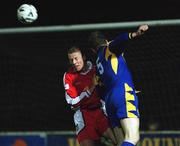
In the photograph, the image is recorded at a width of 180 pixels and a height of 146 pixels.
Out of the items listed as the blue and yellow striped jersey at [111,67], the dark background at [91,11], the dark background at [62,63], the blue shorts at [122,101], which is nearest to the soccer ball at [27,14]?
the dark background at [62,63]

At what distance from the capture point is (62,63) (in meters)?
11.2

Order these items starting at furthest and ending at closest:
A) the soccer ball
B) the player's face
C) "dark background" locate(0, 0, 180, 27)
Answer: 1. "dark background" locate(0, 0, 180, 27)
2. the soccer ball
3. the player's face

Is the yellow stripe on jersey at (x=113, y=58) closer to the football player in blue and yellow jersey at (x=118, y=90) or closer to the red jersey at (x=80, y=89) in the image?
the football player in blue and yellow jersey at (x=118, y=90)

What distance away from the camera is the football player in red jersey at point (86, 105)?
9.19 metres

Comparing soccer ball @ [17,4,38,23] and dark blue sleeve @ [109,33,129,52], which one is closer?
dark blue sleeve @ [109,33,129,52]

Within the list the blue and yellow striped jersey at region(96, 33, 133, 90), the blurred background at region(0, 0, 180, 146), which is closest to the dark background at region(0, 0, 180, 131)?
the blurred background at region(0, 0, 180, 146)

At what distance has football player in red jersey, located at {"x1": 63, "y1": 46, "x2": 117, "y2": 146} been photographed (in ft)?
30.1

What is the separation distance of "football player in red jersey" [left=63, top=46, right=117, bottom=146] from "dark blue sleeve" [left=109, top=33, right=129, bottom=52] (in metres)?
0.73

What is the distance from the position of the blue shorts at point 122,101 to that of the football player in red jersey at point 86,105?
1.69 ft

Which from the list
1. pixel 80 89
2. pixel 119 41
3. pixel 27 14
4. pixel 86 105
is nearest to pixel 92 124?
pixel 86 105

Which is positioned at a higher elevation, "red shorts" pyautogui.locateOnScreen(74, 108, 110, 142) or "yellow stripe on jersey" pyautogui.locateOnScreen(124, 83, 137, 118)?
"yellow stripe on jersey" pyautogui.locateOnScreen(124, 83, 137, 118)

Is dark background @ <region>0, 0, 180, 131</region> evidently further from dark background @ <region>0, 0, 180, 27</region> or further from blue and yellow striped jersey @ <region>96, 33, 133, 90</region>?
blue and yellow striped jersey @ <region>96, 33, 133, 90</region>

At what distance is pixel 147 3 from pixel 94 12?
35.8 inches

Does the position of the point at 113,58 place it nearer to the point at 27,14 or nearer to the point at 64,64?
the point at 27,14
